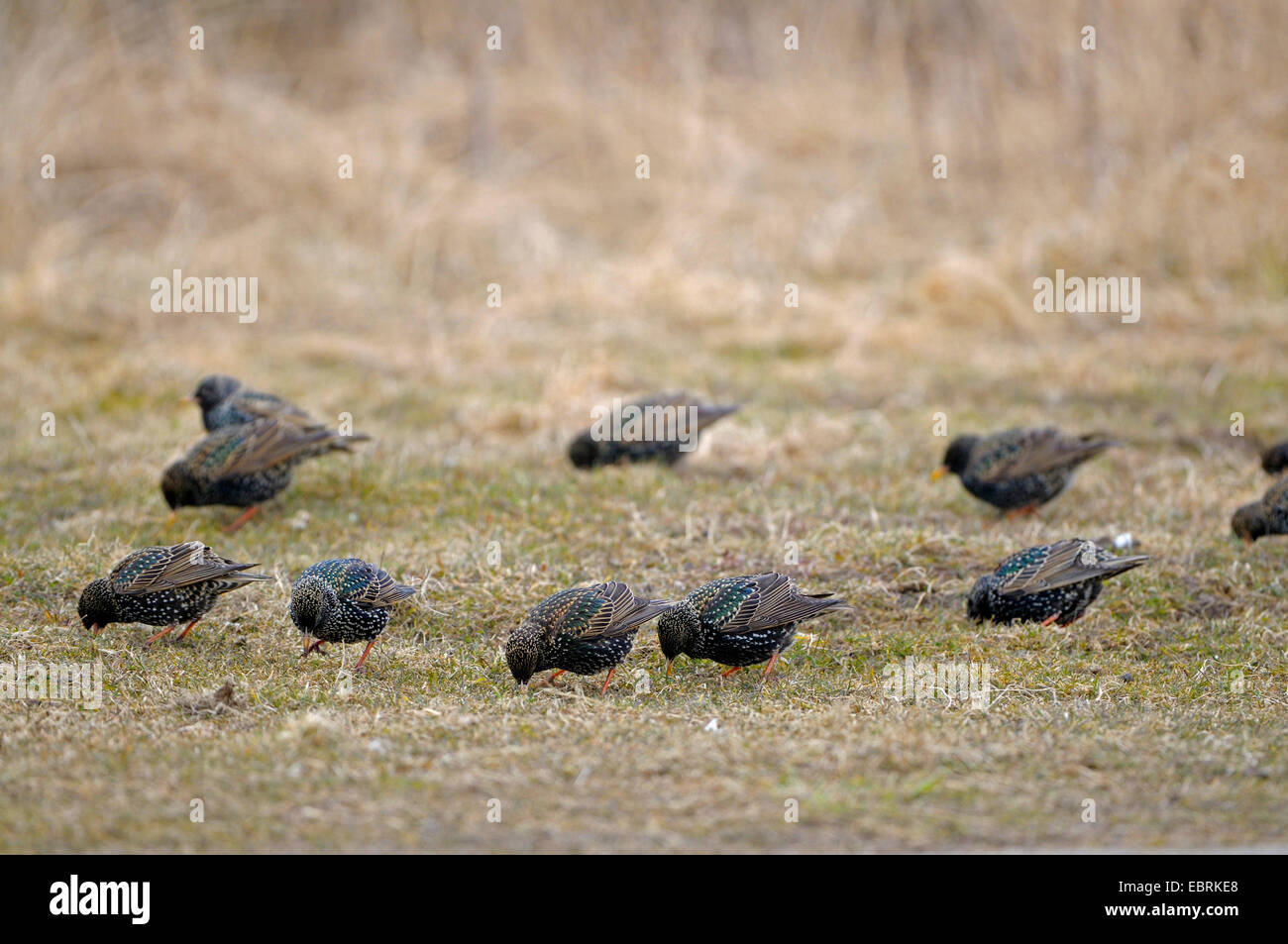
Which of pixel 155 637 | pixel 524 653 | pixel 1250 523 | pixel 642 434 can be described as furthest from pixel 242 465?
pixel 1250 523

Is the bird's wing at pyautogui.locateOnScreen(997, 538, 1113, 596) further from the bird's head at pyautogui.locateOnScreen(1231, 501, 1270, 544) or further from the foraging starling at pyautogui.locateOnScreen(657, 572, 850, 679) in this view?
the bird's head at pyautogui.locateOnScreen(1231, 501, 1270, 544)

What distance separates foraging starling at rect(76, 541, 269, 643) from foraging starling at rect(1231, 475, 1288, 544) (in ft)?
16.8

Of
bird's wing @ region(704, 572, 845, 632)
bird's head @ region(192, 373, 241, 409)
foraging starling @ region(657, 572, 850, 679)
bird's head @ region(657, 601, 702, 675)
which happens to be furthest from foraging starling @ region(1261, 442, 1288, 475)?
bird's head @ region(192, 373, 241, 409)

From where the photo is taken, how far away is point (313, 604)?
232 inches

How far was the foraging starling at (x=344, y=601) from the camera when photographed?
590 centimetres

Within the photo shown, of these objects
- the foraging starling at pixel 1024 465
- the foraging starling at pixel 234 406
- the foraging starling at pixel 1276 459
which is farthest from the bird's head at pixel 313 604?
the foraging starling at pixel 1276 459

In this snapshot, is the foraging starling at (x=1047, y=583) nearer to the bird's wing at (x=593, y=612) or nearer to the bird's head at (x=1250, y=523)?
the bird's head at (x=1250, y=523)

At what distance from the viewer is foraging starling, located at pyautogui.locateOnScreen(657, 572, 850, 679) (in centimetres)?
583

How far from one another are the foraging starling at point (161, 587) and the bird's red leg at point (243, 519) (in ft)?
5.45

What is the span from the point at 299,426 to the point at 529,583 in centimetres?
205

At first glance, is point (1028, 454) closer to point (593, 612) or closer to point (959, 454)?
point (959, 454)

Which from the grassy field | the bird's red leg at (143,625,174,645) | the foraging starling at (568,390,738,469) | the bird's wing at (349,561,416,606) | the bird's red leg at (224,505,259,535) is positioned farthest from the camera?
the foraging starling at (568,390,738,469)
